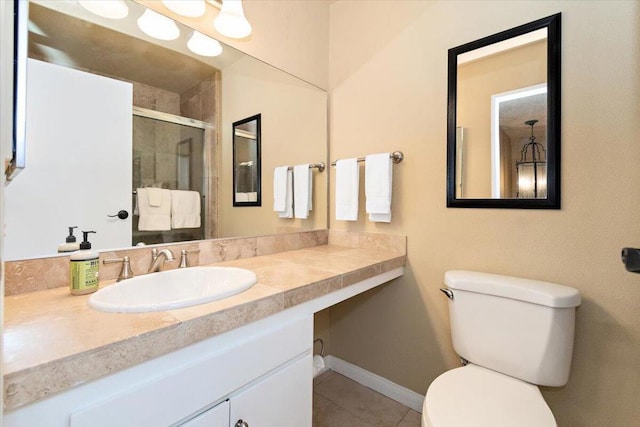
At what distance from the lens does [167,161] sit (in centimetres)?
124

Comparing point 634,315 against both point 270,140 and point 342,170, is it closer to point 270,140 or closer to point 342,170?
point 342,170

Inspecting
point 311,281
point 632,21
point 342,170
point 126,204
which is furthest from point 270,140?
point 632,21

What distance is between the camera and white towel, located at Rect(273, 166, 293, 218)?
1.78 m

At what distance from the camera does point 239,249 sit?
1498 millimetres

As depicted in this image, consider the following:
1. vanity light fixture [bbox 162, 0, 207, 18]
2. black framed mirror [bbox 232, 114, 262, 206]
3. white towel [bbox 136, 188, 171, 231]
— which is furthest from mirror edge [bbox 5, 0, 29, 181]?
black framed mirror [bbox 232, 114, 262, 206]

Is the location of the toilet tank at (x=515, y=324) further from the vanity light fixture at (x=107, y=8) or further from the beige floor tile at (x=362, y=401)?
the vanity light fixture at (x=107, y=8)

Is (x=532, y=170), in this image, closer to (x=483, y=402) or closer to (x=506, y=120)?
(x=506, y=120)

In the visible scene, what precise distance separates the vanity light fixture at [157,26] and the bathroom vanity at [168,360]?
1.05 m

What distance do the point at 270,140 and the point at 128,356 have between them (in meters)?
1.35

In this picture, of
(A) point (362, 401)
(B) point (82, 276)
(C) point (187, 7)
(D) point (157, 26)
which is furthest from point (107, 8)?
(A) point (362, 401)

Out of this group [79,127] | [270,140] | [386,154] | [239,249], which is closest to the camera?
[79,127]

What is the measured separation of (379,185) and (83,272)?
4.35ft

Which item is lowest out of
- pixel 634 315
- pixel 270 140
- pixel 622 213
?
pixel 634 315

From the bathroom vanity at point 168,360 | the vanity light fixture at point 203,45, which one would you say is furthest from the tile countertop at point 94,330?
the vanity light fixture at point 203,45
